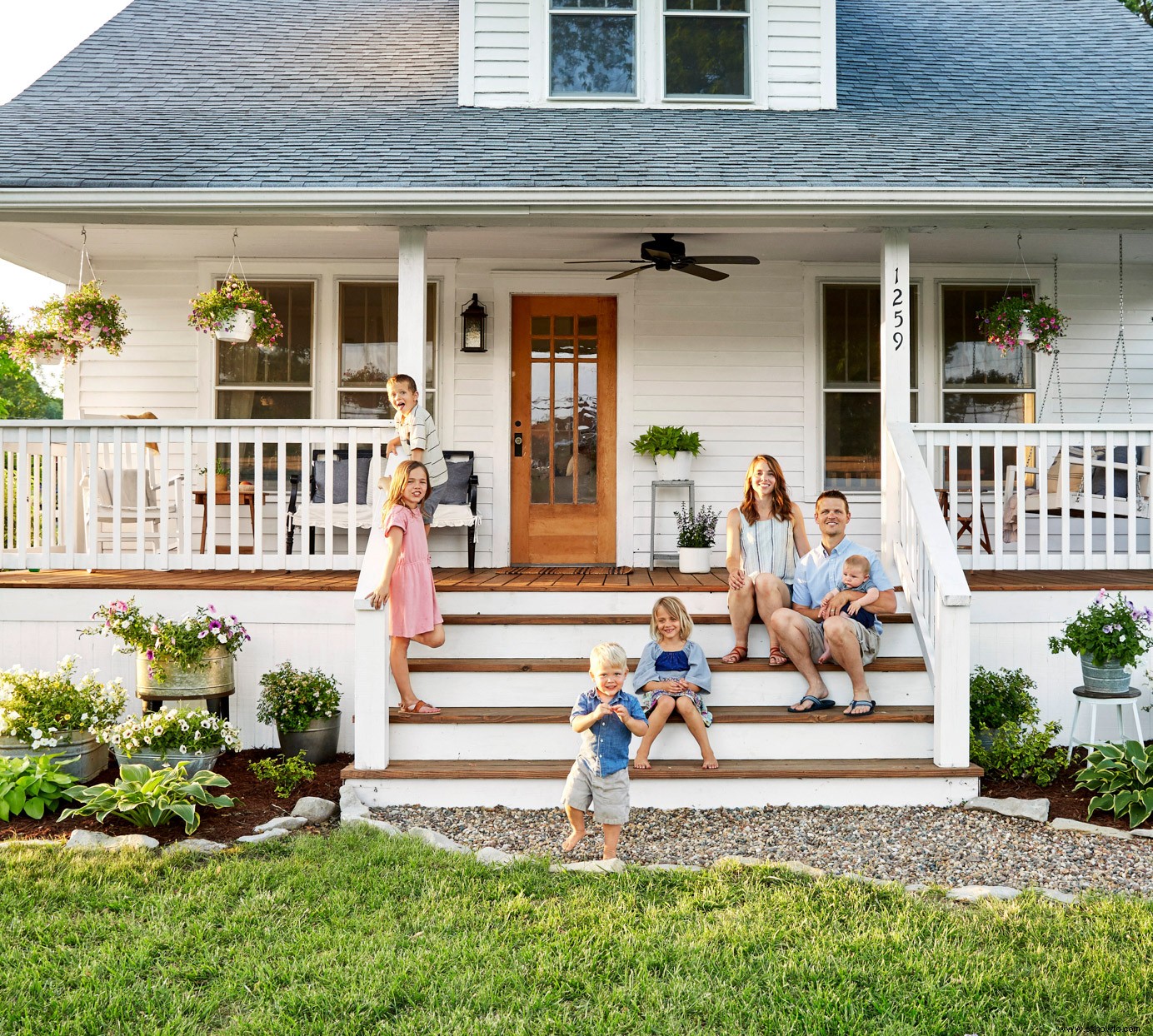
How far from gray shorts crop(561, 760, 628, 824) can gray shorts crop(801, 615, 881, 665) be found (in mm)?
1430

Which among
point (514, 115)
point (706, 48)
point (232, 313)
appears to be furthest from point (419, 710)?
point (706, 48)

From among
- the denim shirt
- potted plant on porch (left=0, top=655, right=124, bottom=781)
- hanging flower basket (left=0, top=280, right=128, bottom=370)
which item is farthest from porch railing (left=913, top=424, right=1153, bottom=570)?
hanging flower basket (left=0, top=280, right=128, bottom=370)

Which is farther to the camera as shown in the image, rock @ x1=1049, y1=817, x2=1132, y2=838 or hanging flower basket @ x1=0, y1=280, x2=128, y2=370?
hanging flower basket @ x1=0, y1=280, x2=128, y2=370

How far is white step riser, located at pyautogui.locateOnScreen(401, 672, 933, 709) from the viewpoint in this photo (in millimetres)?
4984

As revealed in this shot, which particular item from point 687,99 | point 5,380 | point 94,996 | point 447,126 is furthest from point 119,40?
point 5,380

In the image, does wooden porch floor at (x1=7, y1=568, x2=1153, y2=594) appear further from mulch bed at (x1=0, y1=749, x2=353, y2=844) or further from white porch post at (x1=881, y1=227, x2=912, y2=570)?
mulch bed at (x1=0, y1=749, x2=353, y2=844)

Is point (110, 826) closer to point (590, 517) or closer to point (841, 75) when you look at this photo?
point (590, 517)

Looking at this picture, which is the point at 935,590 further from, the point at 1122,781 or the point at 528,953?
the point at 528,953

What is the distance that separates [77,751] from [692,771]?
2891mm

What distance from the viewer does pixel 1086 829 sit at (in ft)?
13.9

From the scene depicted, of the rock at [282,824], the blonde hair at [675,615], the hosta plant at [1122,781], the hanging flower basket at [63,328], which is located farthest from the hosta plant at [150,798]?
the hosta plant at [1122,781]

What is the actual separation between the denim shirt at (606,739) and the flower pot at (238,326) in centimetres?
385

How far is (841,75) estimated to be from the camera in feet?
25.9

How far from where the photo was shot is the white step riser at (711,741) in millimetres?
4734
